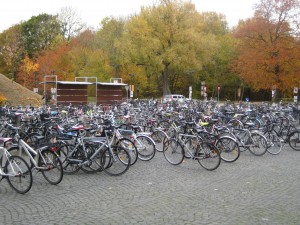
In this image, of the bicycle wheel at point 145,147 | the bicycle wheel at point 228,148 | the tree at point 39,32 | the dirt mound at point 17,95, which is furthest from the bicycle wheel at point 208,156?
the tree at point 39,32

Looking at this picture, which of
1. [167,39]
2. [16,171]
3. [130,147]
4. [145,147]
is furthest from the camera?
[167,39]

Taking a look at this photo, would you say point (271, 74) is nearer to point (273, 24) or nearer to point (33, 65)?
point (273, 24)

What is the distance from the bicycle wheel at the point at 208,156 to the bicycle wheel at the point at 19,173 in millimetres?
3439

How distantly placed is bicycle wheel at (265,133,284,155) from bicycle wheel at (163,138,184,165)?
101 inches

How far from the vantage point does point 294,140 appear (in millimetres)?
10109

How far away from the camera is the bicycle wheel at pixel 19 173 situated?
560 cm

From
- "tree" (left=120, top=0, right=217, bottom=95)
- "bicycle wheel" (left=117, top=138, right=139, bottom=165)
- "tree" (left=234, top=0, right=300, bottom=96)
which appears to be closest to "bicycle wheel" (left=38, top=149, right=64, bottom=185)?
"bicycle wheel" (left=117, top=138, right=139, bottom=165)

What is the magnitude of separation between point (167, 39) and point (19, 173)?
118 feet

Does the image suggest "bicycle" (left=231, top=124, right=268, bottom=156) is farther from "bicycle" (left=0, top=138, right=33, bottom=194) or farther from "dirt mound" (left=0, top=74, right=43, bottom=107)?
"dirt mound" (left=0, top=74, right=43, bottom=107)

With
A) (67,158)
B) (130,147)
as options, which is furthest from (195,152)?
(67,158)

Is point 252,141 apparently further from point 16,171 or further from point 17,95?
point 17,95

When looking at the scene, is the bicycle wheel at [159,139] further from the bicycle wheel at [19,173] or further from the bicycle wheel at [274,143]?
the bicycle wheel at [19,173]

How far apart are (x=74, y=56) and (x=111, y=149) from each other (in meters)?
35.4

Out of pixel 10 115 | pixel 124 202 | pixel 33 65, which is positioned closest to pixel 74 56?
pixel 33 65
